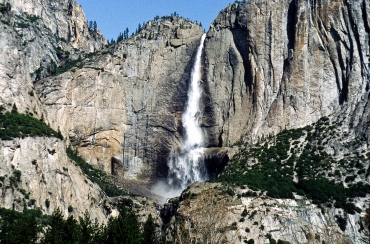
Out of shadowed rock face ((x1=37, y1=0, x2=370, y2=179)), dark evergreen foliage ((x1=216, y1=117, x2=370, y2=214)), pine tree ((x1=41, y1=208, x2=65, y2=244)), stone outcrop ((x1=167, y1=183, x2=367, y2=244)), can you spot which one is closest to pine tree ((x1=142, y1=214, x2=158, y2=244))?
pine tree ((x1=41, y1=208, x2=65, y2=244))

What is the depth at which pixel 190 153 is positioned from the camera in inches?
4857

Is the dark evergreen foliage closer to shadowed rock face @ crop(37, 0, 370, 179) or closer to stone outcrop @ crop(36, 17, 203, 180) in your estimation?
shadowed rock face @ crop(37, 0, 370, 179)

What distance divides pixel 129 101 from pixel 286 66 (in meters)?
28.5

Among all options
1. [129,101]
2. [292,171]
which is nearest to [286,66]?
[292,171]

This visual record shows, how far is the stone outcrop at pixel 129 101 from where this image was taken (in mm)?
121938

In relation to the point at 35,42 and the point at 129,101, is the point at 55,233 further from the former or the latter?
the point at 35,42

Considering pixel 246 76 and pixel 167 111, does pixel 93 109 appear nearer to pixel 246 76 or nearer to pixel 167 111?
pixel 167 111

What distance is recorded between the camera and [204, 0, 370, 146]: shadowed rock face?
113m

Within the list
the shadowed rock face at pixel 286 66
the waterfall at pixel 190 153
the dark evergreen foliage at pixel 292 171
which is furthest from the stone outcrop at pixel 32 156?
the shadowed rock face at pixel 286 66

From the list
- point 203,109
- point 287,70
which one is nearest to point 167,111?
point 203,109

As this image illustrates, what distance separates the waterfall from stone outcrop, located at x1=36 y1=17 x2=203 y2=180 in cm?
128

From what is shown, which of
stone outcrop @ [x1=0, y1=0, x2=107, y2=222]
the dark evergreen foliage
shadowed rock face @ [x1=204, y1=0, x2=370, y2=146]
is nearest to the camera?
stone outcrop @ [x1=0, y1=0, x2=107, y2=222]

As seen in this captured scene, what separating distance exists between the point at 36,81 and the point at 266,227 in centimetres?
5253

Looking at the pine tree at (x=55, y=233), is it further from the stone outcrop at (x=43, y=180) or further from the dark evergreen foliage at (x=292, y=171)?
the dark evergreen foliage at (x=292, y=171)
